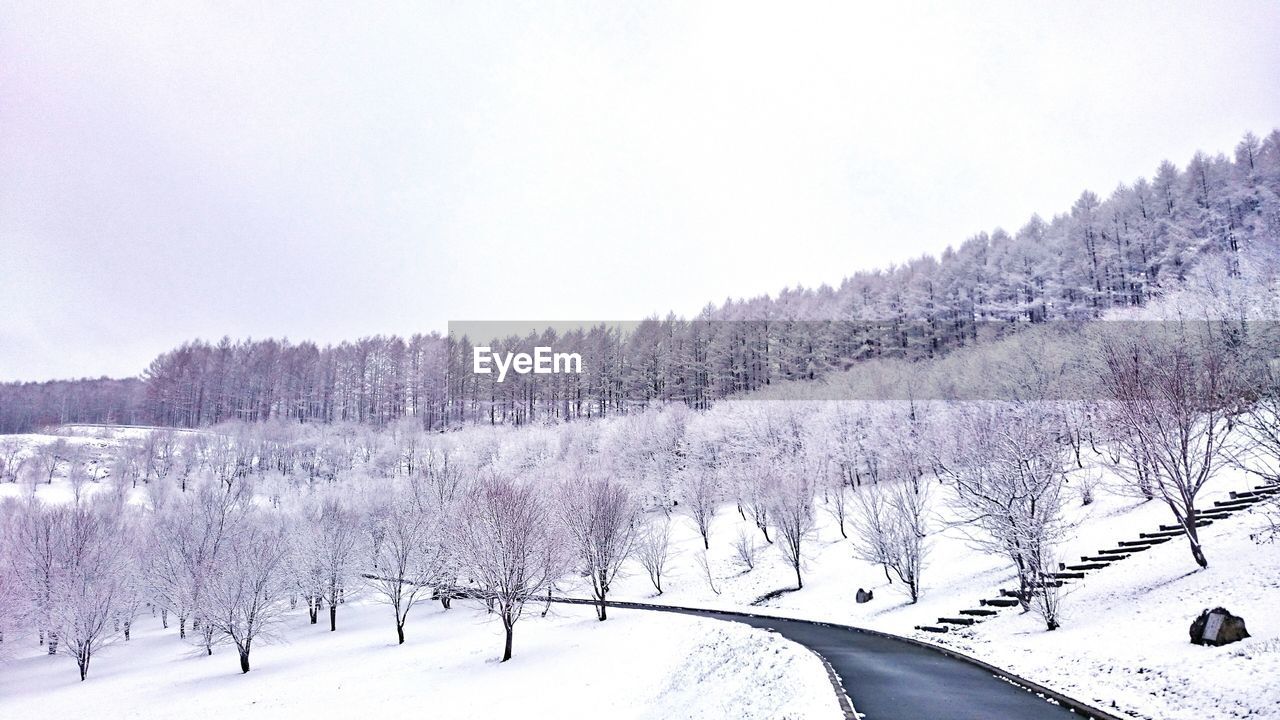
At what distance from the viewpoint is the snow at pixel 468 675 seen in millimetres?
18781

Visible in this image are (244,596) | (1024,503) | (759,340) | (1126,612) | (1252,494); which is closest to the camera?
(1126,612)

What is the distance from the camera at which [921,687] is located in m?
14.5

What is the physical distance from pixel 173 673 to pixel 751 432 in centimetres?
5574

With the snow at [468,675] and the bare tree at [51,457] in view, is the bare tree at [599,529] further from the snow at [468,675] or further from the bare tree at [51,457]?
the bare tree at [51,457]

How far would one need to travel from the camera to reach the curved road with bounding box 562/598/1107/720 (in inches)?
482

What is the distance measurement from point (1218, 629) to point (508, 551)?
28754 mm

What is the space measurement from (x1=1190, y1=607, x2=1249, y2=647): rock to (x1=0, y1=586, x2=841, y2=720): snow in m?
7.92

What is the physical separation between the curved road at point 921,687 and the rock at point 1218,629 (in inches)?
148

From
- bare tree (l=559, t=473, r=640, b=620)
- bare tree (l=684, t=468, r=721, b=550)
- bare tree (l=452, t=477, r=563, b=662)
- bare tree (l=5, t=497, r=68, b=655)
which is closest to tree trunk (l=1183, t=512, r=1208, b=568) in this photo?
bare tree (l=452, t=477, r=563, b=662)

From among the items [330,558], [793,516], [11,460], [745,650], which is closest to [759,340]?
[793,516]

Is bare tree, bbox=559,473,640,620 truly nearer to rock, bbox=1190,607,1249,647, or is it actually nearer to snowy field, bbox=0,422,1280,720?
snowy field, bbox=0,422,1280,720

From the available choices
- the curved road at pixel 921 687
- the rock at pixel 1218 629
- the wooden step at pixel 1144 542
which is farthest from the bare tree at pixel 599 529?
the rock at pixel 1218 629

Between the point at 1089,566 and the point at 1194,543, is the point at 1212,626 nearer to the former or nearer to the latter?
the point at 1194,543

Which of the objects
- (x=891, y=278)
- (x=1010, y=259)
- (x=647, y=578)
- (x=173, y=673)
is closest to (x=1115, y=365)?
(x=647, y=578)
